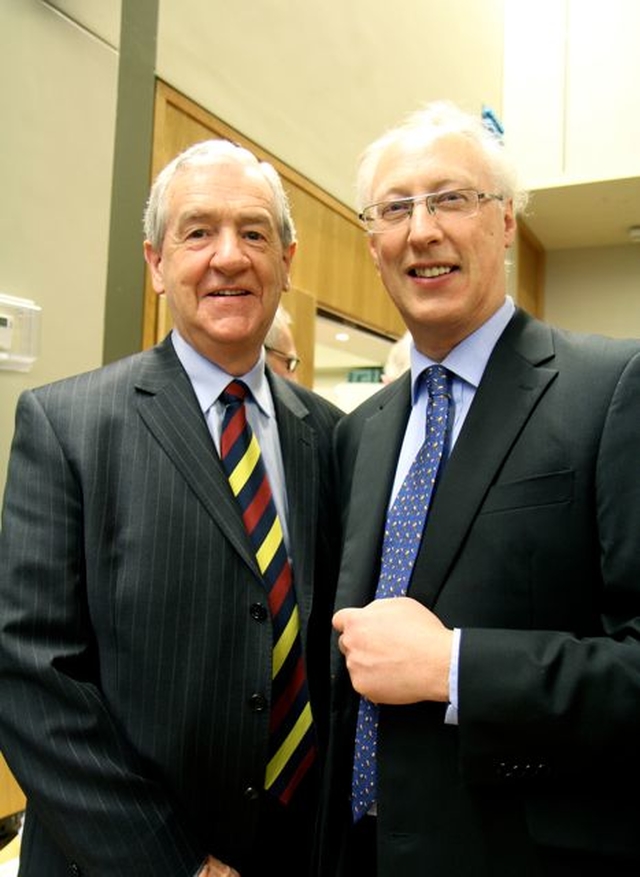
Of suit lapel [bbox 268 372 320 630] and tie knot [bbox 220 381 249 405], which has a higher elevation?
tie knot [bbox 220 381 249 405]

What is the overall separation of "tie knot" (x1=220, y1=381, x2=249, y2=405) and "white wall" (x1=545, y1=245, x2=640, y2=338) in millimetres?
5955

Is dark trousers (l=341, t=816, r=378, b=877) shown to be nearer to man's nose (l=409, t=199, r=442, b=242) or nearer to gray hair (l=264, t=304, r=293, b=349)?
man's nose (l=409, t=199, r=442, b=242)

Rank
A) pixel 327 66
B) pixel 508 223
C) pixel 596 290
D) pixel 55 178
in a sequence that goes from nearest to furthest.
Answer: pixel 508 223 → pixel 55 178 → pixel 327 66 → pixel 596 290

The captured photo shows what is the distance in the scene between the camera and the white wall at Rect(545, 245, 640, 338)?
275 inches

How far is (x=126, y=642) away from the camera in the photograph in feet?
4.42

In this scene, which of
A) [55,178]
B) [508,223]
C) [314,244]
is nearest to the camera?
[508,223]

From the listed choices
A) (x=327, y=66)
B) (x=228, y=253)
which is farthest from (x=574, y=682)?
(x=327, y=66)

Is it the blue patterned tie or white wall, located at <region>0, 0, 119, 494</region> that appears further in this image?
white wall, located at <region>0, 0, 119, 494</region>

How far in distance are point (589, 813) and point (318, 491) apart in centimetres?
80

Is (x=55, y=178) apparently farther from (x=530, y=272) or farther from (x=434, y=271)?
(x=530, y=272)

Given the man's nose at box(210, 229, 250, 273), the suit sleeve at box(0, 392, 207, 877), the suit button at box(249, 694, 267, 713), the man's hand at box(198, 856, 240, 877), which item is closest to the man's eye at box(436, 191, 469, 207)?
the man's nose at box(210, 229, 250, 273)

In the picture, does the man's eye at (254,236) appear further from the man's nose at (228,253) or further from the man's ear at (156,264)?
the man's ear at (156,264)

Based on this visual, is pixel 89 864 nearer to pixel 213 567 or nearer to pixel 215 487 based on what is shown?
pixel 213 567

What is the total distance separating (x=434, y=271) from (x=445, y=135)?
0.82ft
